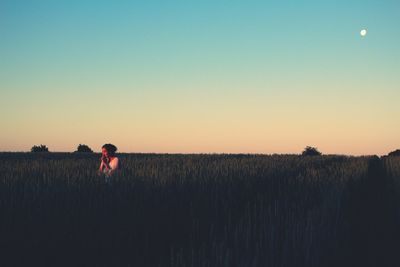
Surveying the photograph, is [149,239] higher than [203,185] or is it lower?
lower

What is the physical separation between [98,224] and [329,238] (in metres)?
2.76

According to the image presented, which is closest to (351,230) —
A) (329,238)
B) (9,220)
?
(329,238)

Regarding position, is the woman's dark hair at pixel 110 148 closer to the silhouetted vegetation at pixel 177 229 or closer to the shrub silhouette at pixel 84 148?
the silhouetted vegetation at pixel 177 229

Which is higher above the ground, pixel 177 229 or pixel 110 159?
pixel 110 159

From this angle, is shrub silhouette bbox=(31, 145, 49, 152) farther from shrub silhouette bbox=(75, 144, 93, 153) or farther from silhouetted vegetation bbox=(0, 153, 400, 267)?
silhouetted vegetation bbox=(0, 153, 400, 267)

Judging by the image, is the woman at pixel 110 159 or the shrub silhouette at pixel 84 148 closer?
the woman at pixel 110 159

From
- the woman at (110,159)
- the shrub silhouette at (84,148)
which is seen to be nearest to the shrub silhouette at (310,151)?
the shrub silhouette at (84,148)

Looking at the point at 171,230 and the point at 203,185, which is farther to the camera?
the point at 203,185

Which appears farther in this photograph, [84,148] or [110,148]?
[84,148]

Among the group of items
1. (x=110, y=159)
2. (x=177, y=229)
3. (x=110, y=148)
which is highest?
(x=110, y=148)

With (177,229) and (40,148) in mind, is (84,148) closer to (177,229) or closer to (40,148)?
(40,148)

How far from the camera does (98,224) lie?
6.20 meters

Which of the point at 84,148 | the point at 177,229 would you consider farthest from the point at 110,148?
the point at 84,148

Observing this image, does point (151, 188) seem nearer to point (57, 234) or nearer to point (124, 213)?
point (124, 213)
